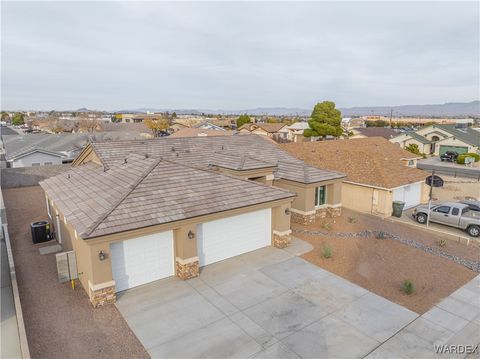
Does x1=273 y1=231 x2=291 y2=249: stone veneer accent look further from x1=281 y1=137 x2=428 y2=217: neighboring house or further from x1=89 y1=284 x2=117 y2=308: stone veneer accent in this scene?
x1=281 y1=137 x2=428 y2=217: neighboring house

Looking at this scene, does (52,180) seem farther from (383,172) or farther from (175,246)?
(383,172)

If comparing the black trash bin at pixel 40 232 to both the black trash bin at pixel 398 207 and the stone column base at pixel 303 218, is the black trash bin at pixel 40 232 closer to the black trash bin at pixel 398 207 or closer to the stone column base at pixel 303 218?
the stone column base at pixel 303 218

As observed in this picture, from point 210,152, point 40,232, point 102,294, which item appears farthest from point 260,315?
point 210,152

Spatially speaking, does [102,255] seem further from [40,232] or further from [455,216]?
[455,216]

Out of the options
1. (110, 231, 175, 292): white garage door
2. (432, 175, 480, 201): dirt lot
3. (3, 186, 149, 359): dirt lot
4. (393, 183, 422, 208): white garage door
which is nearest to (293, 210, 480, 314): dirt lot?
(393, 183, 422, 208): white garage door

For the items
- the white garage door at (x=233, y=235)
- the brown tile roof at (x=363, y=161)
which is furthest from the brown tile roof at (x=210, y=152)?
the white garage door at (x=233, y=235)

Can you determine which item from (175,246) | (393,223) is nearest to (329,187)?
(393,223)
